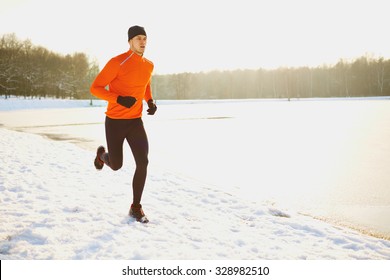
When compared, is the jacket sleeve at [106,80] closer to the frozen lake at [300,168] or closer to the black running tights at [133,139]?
the black running tights at [133,139]

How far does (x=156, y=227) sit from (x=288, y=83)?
90.0 m

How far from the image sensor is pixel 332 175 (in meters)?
5.72

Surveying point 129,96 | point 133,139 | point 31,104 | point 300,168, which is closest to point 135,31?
point 129,96

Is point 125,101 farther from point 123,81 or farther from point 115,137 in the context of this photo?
point 115,137

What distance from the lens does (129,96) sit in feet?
9.78

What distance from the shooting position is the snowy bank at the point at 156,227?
263 cm

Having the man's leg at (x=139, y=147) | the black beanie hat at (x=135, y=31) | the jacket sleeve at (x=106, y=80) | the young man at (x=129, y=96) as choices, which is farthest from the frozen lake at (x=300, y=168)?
the black beanie hat at (x=135, y=31)

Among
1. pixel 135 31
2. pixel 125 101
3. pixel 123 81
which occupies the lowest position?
pixel 125 101

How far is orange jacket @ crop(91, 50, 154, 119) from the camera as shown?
2.97 m

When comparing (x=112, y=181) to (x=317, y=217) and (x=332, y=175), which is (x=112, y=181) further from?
(x=332, y=175)

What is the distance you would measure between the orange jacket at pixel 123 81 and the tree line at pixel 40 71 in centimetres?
4505

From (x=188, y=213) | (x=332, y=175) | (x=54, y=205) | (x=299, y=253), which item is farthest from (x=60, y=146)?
(x=299, y=253)

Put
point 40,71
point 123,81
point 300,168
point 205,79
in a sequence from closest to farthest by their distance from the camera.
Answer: point 123,81 < point 300,168 < point 40,71 < point 205,79

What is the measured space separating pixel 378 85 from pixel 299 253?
83.3 meters
